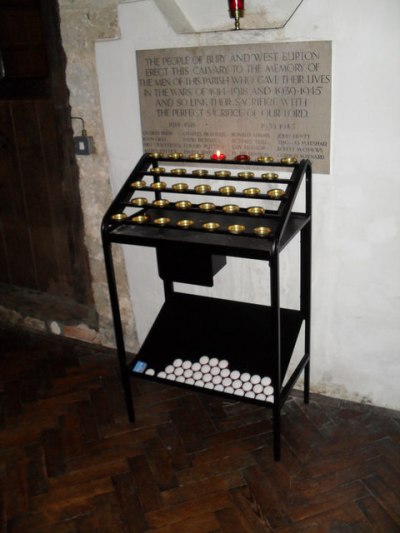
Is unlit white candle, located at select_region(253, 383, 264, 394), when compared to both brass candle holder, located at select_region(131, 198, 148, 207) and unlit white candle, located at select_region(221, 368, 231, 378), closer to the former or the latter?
unlit white candle, located at select_region(221, 368, 231, 378)

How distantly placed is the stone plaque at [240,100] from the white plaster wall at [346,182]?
5 centimetres

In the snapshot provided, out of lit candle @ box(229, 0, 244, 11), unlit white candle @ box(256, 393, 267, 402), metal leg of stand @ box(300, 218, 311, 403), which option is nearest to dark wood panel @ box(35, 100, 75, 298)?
lit candle @ box(229, 0, 244, 11)

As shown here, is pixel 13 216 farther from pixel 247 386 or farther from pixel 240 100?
pixel 247 386

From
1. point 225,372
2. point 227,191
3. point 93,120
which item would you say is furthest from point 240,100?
point 225,372

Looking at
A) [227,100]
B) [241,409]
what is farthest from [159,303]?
[227,100]

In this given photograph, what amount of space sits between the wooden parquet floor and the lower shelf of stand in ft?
1.15

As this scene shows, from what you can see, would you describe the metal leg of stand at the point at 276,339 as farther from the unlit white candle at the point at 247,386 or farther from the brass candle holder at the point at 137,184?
the brass candle holder at the point at 137,184

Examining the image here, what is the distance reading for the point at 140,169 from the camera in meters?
2.42

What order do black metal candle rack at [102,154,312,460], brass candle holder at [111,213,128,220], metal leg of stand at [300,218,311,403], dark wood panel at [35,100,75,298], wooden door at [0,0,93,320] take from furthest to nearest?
dark wood panel at [35,100,75,298] < wooden door at [0,0,93,320] < metal leg of stand at [300,218,311,403] < brass candle holder at [111,213,128,220] < black metal candle rack at [102,154,312,460]

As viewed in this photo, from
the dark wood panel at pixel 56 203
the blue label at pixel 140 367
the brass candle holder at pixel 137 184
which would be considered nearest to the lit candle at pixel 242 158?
the brass candle holder at pixel 137 184

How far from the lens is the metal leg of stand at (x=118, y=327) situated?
2.26 m

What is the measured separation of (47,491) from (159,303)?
3.78 feet

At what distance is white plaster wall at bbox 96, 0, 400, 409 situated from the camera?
6.96 ft

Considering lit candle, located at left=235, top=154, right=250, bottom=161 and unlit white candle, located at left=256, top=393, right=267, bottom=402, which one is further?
lit candle, located at left=235, top=154, right=250, bottom=161
